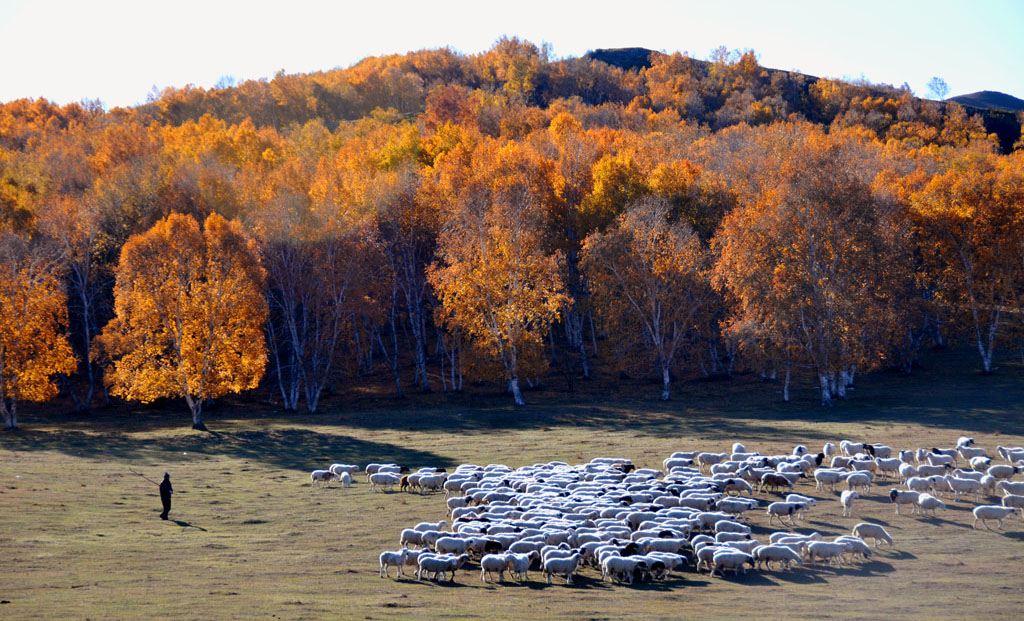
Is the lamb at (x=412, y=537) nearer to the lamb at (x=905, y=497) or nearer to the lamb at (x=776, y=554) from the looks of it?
the lamb at (x=776, y=554)

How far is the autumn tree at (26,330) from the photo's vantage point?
5588cm

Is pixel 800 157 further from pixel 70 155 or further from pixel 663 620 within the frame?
pixel 70 155

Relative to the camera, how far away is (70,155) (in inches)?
3935

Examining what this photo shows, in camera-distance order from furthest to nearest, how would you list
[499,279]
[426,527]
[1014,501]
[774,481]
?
[499,279]
[774,481]
[1014,501]
[426,527]

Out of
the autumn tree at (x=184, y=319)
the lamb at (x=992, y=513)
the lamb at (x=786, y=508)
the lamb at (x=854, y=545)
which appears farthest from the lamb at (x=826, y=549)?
the autumn tree at (x=184, y=319)

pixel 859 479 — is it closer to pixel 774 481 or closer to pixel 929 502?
pixel 774 481

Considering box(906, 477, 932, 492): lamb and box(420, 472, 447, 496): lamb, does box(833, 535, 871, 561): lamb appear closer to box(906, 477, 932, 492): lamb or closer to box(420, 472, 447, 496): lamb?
box(906, 477, 932, 492): lamb

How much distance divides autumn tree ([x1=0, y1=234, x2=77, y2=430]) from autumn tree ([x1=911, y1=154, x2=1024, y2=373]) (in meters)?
64.9

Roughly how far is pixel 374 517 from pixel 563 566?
959cm

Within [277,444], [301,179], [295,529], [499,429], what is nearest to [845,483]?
[295,529]

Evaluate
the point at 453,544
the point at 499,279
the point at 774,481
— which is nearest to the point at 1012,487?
the point at 774,481

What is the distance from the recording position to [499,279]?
208ft

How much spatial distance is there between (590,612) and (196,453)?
33545 mm

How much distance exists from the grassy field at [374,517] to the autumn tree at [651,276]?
5701mm
